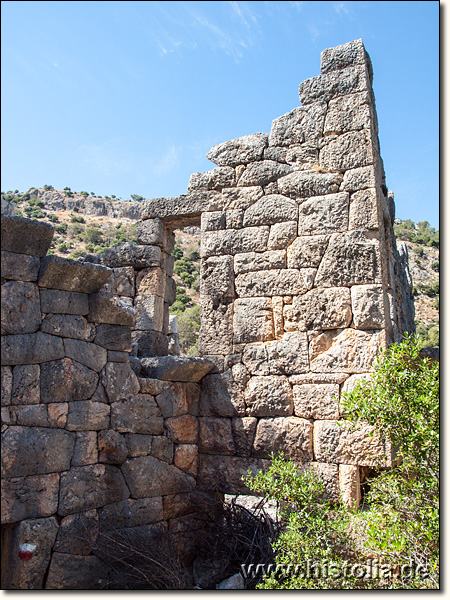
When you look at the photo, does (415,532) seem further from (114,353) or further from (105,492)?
(114,353)

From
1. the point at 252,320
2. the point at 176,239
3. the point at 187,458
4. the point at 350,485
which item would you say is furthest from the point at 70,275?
the point at 176,239

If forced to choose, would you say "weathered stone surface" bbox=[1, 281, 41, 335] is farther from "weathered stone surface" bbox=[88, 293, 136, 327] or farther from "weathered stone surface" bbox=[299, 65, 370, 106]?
"weathered stone surface" bbox=[299, 65, 370, 106]

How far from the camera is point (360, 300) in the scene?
4.96 metres

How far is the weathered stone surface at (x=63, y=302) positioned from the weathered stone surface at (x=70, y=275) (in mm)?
44

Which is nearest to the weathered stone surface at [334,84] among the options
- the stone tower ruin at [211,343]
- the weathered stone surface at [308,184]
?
the stone tower ruin at [211,343]

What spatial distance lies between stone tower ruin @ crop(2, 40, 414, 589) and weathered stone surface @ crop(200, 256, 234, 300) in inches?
0.7

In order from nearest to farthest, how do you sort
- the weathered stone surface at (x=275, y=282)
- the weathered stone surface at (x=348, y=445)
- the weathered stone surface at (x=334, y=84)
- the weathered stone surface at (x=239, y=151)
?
1. the weathered stone surface at (x=348, y=445)
2. the weathered stone surface at (x=275, y=282)
3. the weathered stone surface at (x=334, y=84)
4. the weathered stone surface at (x=239, y=151)

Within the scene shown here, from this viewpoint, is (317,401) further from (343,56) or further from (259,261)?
(343,56)

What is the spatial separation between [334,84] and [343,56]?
334mm

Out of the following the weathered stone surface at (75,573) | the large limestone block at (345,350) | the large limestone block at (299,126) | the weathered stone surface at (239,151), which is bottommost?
the weathered stone surface at (75,573)

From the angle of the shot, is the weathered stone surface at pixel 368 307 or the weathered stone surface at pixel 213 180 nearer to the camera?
the weathered stone surface at pixel 368 307

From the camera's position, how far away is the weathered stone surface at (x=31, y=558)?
12.4ft

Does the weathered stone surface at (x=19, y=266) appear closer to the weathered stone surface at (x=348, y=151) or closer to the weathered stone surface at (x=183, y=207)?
the weathered stone surface at (x=183, y=207)

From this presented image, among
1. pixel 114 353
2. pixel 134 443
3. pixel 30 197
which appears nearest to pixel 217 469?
pixel 134 443
